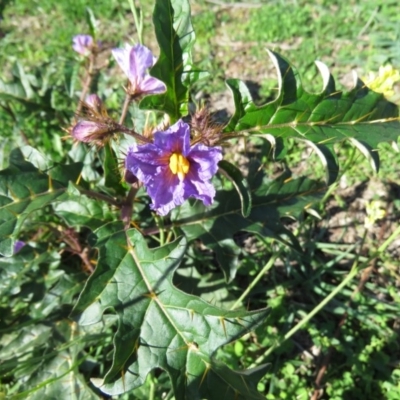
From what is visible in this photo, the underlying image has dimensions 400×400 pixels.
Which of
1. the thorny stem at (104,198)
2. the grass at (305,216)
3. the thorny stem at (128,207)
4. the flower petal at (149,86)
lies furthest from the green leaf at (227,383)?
the flower petal at (149,86)

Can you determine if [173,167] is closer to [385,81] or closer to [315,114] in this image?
[315,114]

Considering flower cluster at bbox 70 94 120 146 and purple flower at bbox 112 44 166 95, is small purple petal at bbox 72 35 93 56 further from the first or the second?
flower cluster at bbox 70 94 120 146

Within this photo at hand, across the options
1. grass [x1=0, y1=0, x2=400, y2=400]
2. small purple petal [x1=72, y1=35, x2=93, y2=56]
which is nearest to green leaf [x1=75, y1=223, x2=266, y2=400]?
grass [x1=0, y1=0, x2=400, y2=400]

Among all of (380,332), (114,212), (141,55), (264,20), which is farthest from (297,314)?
(264,20)

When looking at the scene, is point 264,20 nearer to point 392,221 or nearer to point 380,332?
point 392,221

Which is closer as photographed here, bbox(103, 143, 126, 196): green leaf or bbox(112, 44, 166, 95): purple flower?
bbox(103, 143, 126, 196): green leaf

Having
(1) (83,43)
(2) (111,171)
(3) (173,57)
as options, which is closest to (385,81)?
(3) (173,57)
